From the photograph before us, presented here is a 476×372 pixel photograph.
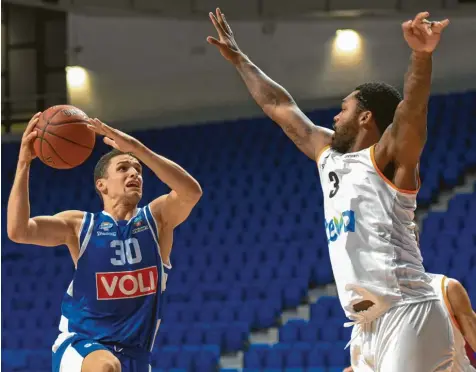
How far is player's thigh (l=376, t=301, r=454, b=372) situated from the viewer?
9.98 ft

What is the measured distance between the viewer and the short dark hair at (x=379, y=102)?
11.0 feet

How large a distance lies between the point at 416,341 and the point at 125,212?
1781mm

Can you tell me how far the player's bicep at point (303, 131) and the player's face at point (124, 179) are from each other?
34.9 inches

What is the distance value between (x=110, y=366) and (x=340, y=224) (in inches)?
48.8

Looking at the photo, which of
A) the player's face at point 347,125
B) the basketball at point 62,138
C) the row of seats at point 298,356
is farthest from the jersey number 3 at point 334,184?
the row of seats at point 298,356

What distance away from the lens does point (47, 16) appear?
15469 millimetres

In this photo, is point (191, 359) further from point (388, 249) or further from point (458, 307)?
point (388, 249)

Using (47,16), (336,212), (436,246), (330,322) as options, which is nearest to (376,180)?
(336,212)

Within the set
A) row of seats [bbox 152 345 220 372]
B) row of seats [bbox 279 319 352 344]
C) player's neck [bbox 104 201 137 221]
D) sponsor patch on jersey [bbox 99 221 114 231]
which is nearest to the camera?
Result: sponsor patch on jersey [bbox 99 221 114 231]

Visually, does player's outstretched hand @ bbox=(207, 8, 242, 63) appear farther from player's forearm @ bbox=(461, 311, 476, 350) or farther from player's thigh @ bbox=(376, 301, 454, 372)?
player's forearm @ bbox=(461, 311, 476, 350)

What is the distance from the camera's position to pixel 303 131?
11.9ft

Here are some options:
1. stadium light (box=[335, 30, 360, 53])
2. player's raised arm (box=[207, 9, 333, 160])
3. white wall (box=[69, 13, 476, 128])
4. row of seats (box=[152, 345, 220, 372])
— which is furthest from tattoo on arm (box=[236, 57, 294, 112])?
stadium light (box=[335, 30, 360, 53])

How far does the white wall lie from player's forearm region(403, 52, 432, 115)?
33.9 ft

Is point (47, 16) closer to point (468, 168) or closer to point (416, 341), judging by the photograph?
point (468, 168)
